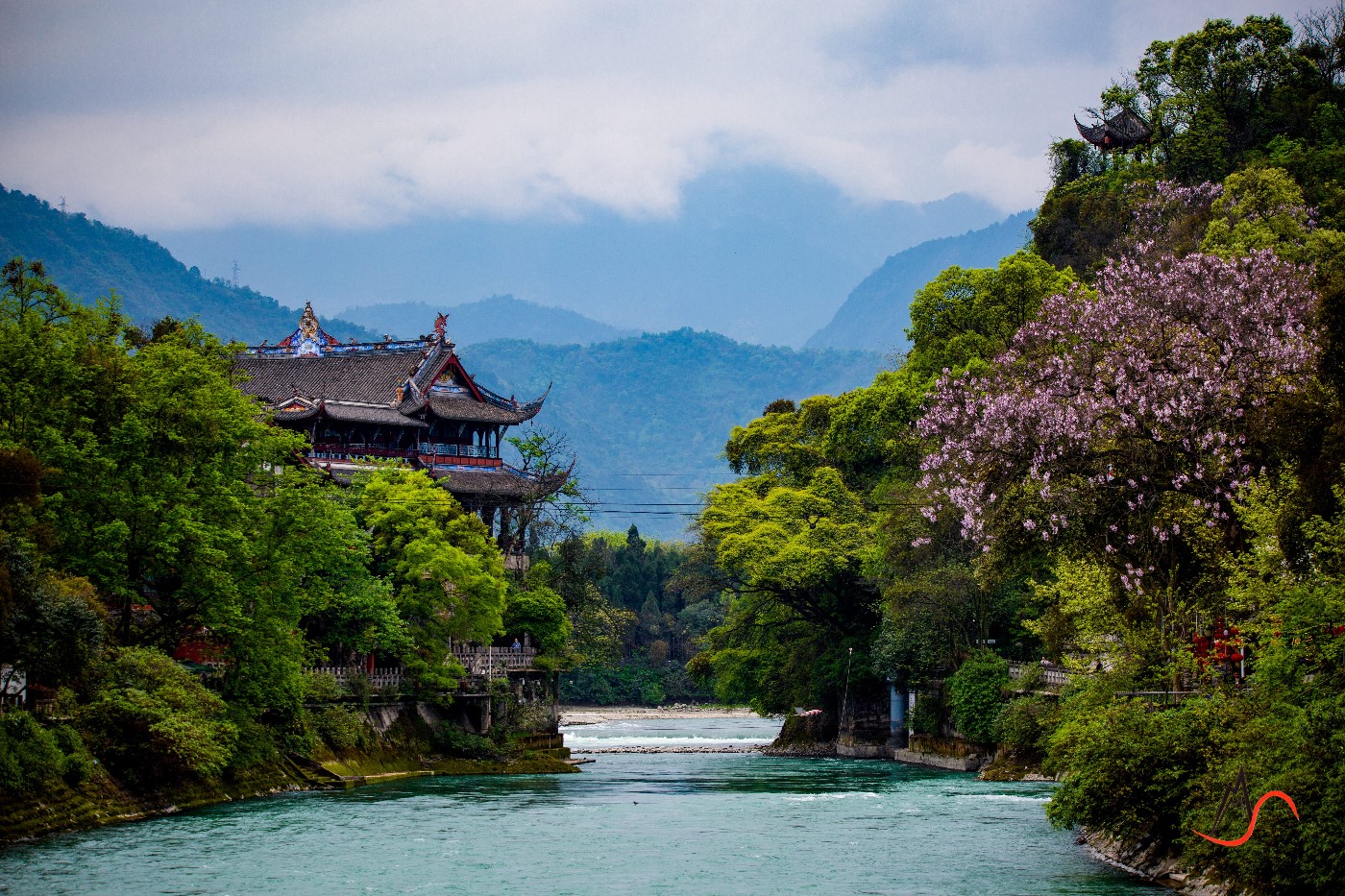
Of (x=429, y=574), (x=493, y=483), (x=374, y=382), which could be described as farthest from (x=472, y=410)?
(x=429, y=574)

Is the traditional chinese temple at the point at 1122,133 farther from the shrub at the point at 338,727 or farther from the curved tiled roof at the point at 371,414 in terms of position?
the shrub at the point at 338,727

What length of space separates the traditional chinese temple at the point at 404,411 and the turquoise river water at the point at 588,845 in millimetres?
31706

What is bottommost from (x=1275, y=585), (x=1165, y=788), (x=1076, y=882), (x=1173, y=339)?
(x=1076, y=882)

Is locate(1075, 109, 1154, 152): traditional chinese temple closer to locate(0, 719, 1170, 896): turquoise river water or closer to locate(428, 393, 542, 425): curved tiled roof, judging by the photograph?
locate(428, 393, 542, 425): curved tiled roof

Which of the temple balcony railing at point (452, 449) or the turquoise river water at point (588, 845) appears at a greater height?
the temple balcony railing at point (452, 449)

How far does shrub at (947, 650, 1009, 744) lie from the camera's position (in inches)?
2355

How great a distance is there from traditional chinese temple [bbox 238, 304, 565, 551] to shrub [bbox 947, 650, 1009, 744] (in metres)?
29.1

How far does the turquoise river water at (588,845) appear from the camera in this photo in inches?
1200

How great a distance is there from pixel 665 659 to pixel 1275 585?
434 feet

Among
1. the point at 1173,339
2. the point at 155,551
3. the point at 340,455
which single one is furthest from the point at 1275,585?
the point at 340,455

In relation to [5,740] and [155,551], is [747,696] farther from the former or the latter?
[5,740]

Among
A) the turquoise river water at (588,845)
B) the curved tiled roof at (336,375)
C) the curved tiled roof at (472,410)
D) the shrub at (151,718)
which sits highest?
the curved tiled roof at (336,375)

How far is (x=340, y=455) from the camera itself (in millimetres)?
82688

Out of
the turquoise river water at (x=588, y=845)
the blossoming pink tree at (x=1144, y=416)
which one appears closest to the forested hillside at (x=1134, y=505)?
the blossoming pink tree at (x=1144, y=416)
